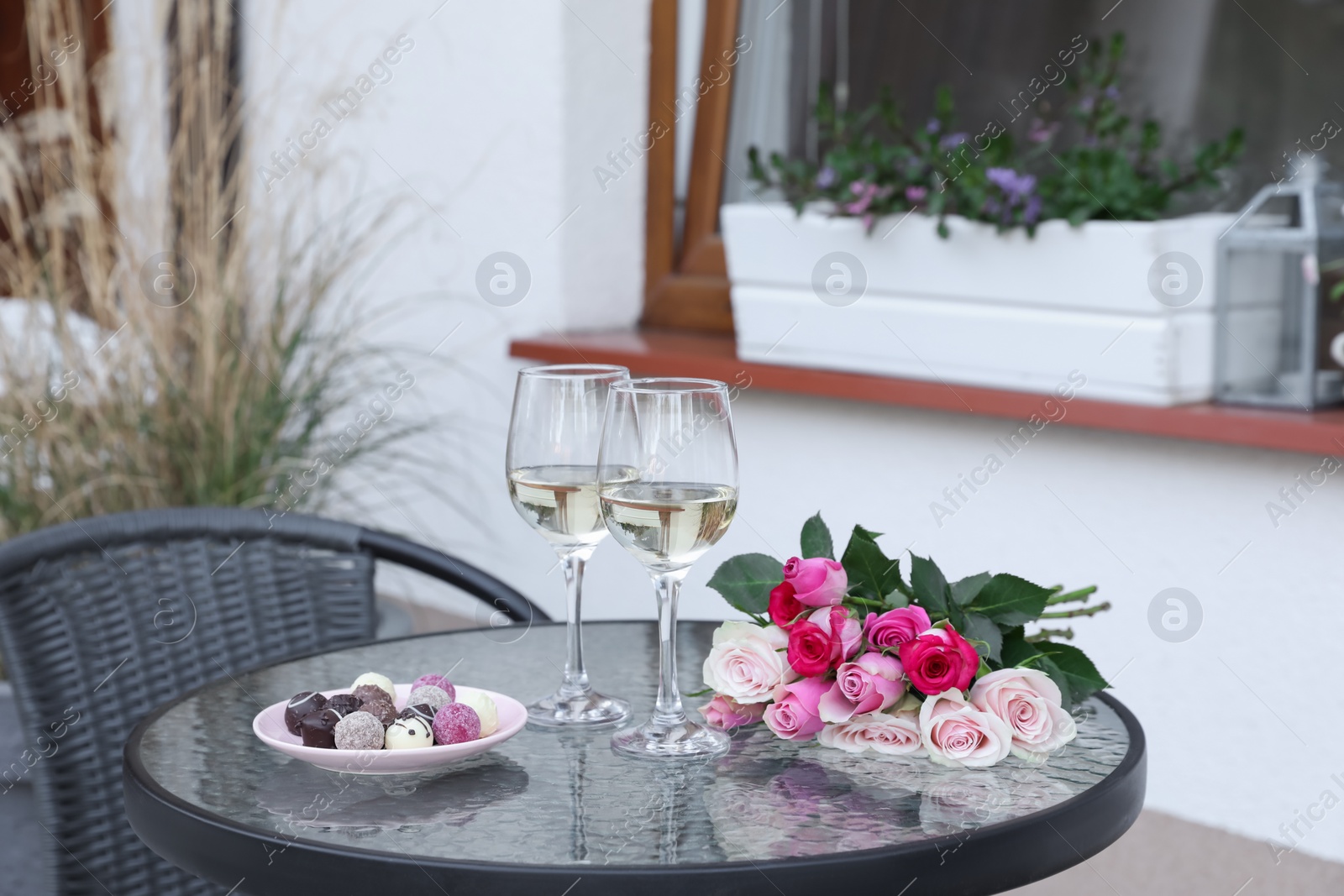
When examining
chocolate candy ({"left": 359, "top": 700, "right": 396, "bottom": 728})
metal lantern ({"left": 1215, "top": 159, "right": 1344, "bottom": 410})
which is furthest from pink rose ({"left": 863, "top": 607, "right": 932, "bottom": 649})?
metal lantern ({"left": 1215, "top": 159, "right": 1344, "bottom": 410})

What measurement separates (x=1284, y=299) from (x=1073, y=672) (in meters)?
1.19

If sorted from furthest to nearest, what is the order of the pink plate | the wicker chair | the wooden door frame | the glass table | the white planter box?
the wooden door frame < the white planter box < the wicker chair < the pink plate < the glass table

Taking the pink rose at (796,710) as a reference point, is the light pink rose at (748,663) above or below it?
above

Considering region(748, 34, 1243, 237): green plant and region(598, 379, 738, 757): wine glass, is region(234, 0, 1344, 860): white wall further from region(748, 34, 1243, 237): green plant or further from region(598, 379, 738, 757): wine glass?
region(598, 379, 738, 757): wine glass

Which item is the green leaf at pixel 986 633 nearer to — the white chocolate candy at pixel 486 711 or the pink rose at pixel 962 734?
the pink rose at pixel 962 734

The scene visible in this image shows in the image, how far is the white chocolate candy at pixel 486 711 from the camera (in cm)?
96

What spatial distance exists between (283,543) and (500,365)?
4.40 ft

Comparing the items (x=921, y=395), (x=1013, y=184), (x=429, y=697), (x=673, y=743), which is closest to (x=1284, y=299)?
(x=1013, y=184)

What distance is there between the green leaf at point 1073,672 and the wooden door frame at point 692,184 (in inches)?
70.4

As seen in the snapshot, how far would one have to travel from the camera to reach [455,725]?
0.93 meters

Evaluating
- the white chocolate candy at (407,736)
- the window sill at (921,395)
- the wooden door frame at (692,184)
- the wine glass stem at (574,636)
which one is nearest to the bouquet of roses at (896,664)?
the wine glass stem at (574,636)

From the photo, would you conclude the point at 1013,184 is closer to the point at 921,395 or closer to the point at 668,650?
the point at 921,395

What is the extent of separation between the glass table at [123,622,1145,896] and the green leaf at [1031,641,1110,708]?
4 cm

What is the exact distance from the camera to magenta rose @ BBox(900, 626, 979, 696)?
3.09 ft
